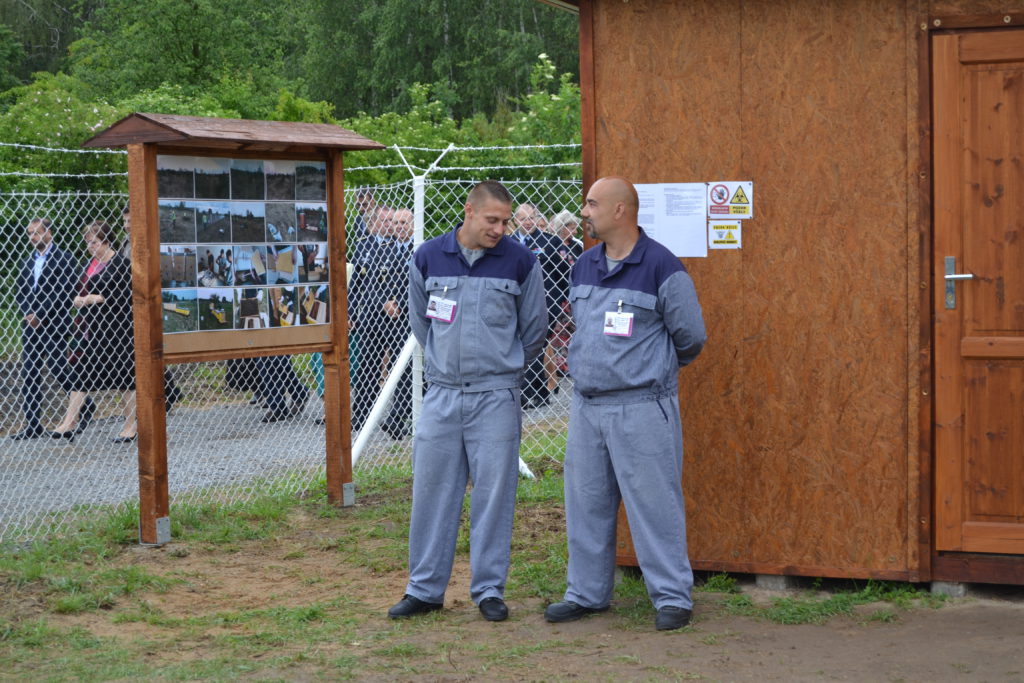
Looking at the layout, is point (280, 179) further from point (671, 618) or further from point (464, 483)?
point (671, 618)

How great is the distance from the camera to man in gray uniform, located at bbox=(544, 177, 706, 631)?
5.03 metres

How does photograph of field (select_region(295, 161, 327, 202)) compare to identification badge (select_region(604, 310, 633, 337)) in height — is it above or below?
above

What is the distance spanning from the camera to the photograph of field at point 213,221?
6.82 meters

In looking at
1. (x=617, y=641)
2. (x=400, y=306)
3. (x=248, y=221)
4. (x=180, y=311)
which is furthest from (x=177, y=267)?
(x=617, y=641)

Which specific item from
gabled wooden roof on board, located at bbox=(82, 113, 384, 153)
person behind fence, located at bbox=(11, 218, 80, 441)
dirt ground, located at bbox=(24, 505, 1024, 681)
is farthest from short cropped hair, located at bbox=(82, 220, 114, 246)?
dirt ground, located at bbox=(24, 505, 1024, 681)

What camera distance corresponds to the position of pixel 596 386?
16.7 feet

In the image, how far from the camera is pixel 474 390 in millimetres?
5234

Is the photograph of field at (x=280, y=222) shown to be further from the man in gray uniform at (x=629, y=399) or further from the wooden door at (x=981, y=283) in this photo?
the wooden door at (x=981, y=283)

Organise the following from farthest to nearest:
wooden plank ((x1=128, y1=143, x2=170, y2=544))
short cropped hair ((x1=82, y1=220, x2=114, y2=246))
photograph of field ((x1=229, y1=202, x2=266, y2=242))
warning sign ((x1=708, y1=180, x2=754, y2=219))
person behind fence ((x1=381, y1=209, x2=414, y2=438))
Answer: short cropped hair ((x1=82, y1=220, x2=114, y2=246)) < person behind fence ((x1=381, y1=209, x2=414, y2=438)) < photograph of field ((x1=229, y1=202, x2=266, y2=242)) < wooden plank ((x1=128, y1=143, x2=170, y2=544)) < warning sign ((x1=708, y1=180, x2=754, y2=219))

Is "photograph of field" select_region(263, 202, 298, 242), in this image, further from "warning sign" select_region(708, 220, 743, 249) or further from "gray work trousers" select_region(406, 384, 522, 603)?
"warning sign" select_region(708, 220, 743, 249)

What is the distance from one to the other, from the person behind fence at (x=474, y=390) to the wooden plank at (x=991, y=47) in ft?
6.45

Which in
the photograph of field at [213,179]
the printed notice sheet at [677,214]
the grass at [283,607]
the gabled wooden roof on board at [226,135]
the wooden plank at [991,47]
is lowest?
the grass at [283,607]

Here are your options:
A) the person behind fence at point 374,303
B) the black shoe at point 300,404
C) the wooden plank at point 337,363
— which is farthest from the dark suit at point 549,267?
the black shoe at point 300,404

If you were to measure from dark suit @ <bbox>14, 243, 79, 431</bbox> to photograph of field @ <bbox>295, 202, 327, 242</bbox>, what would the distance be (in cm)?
309
